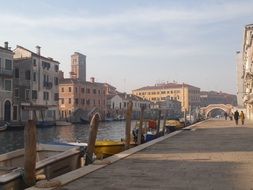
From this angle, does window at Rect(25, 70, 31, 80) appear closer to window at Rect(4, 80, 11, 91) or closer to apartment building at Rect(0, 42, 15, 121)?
apartment building at Rect(0, 42, 15, 121)

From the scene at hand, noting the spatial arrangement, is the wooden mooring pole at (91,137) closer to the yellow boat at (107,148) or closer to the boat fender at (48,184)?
the yellow boat at (107,148)

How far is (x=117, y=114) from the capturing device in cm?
12312

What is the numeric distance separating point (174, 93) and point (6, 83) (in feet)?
381

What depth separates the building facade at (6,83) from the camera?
198 feet

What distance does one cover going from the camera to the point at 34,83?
232 ft

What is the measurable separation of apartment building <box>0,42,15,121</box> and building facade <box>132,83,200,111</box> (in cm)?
11028

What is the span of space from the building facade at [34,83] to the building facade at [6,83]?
1777 millimetres

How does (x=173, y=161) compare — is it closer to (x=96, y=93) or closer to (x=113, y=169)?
(x=113, y=169)

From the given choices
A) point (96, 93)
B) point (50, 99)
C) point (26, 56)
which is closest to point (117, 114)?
point (96, 93)

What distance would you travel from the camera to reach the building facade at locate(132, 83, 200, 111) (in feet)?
561

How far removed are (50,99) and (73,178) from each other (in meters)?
67.2

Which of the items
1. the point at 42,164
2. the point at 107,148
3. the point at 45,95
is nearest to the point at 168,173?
the point at 42,164

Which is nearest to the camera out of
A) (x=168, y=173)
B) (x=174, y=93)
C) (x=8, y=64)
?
(x=168, y=173)

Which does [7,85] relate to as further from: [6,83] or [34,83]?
[34,83]
